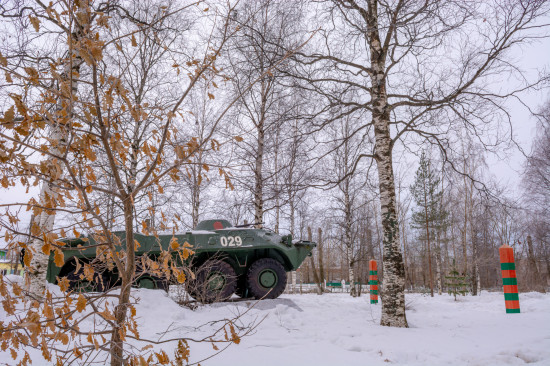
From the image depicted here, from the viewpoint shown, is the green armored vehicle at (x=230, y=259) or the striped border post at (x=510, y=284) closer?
the striped border post at (x=510, y=284)

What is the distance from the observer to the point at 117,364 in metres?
1.89

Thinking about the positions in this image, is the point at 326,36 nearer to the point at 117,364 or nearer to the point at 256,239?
the point at 256,239

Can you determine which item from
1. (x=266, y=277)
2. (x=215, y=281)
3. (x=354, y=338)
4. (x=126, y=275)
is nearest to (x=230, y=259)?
(x=215, y=281)

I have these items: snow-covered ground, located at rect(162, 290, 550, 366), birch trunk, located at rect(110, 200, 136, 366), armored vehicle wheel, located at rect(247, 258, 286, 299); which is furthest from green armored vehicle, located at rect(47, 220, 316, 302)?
birch trunk, located at rect(110, 200, 136, 366)

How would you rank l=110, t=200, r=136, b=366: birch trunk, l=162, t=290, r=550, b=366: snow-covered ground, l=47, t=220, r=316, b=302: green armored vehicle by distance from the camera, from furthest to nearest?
l=47, t=220, r=316, b=302: green armored vehicle → l=162, t=290, r=550, b=366: snow-covered ground → l=110, t=200, r=136, b=366: birch trunk

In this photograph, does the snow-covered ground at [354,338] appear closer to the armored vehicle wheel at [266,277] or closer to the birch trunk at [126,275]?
the birch trunk at [126,275]

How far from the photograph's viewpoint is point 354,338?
442cm

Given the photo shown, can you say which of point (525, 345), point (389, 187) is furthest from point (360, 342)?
point (389, 187)

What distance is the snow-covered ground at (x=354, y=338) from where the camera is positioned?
11.3 ft

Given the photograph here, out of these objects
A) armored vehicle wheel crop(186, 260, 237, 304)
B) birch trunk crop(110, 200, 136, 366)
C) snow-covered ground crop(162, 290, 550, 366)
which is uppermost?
birch trunk crop(110, 200, 136, 366)

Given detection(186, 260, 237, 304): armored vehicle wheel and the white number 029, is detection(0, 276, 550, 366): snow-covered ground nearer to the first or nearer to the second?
detection(186, 260, 237, 304): armored vehicle wheel

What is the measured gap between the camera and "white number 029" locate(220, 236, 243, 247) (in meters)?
7.97

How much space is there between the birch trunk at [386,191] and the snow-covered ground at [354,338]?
1.21 feet

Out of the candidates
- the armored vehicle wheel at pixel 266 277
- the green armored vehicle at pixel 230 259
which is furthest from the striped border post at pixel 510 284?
the armored vehicle wheel at pixel 266 277
